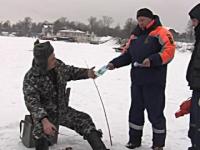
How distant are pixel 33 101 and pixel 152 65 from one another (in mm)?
1466

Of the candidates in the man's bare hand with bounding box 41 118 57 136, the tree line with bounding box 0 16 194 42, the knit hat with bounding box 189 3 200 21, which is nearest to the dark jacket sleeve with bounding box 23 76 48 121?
the man's bare hand with bounding box 41 118 57 136

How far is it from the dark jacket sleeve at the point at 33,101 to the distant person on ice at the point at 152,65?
133 cm

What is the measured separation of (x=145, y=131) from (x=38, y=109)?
7.38 feet

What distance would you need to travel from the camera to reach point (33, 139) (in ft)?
16.7

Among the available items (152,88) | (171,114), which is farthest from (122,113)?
(152,88)

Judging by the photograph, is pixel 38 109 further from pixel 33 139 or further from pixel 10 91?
pixel 10 91

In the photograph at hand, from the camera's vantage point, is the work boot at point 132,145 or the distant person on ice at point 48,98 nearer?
the distant person on ice at point 48,98

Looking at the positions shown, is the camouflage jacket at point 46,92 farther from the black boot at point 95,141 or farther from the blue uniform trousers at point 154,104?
the blue uniform trousers at point 154,104

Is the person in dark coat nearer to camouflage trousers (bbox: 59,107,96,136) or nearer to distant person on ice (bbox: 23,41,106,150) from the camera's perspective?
distant person on ice (bbox: 23,41,106,150)

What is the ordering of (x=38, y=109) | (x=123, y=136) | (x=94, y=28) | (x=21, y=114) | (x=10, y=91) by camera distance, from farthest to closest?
(x=94, y=28), (x=10, y=91), (x=21, y=114), (x=123, y=136), (x=38, y=109)

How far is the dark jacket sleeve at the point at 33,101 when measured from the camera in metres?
4.47

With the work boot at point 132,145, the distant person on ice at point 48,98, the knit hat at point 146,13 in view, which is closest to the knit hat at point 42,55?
the distant person on ice at point 48,98

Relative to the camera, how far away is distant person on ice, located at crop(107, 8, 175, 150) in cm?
509

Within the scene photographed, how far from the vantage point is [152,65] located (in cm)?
510
